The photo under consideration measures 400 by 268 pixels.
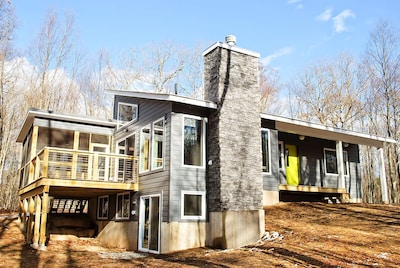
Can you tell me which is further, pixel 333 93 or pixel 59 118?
pixel 333 93

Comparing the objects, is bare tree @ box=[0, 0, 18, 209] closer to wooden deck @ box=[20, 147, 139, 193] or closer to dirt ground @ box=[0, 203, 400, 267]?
wooden deck @ box=[20, 147, 139, 193]

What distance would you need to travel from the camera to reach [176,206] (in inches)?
404

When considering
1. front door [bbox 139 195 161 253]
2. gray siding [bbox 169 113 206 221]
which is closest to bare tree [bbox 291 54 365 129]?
gray siding [bbox 169 113 206 221]

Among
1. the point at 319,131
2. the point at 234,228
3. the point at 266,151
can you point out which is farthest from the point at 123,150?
the point at 319,131

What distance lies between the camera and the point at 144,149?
12.2 m

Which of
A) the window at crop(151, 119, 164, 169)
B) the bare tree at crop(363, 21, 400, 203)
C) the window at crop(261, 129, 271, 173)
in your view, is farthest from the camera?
the bare tree at crop(363, 21, 400, 203)

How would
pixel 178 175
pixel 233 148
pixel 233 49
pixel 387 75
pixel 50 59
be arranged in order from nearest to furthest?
pixel 178 175
pixel 233 148
pixel 233 49
pixel 387 75
pixel 50 59

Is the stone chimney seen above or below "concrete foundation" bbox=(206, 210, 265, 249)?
above

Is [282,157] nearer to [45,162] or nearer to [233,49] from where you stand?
[233,49]

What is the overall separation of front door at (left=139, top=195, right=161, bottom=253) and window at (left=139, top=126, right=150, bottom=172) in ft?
3.50

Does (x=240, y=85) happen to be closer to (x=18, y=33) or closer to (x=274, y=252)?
(x=274, y=252)

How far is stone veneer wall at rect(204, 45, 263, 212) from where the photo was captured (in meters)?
10.6

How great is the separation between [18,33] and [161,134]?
1358cm

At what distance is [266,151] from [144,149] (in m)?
4.46
